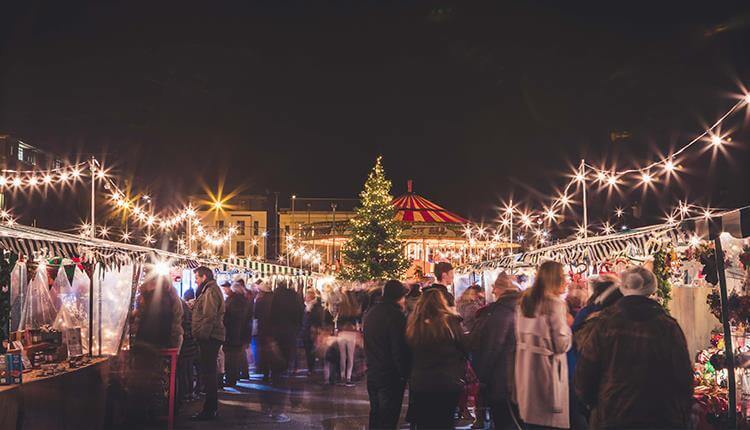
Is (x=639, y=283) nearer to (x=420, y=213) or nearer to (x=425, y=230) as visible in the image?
(x=425, y=230)

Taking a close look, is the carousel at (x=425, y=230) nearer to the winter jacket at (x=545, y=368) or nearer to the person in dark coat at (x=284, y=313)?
the person in dark coat at (x=284, y=313)

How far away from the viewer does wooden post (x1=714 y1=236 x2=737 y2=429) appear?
714cm

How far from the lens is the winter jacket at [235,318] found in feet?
44.1

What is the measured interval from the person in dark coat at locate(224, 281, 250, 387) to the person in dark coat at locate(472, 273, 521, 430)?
781 cm

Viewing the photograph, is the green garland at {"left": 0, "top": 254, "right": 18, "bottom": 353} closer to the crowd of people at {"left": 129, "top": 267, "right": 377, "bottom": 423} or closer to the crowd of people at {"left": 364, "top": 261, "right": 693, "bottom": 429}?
the crowd of people at {"left": 129, "top": 267, "right": 377, "bottom": 423}

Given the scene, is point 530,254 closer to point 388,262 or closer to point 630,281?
point 630,281

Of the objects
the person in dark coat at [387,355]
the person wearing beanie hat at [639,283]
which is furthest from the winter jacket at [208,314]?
the person wearing beanie hat at [639,283]

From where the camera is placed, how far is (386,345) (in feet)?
21.5

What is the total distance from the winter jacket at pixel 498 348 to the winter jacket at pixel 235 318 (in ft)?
25.6

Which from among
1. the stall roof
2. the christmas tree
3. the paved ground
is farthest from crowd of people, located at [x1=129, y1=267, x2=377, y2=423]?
the christmas tree

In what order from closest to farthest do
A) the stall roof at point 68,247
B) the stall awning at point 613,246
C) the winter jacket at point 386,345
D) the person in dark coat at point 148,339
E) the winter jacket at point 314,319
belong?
the winter jacket at point 386,345, the stall roof at point 68,247, the stall awning at point 613,246, the person in dark coat at point 148,339, the winter jacket at point 314,319

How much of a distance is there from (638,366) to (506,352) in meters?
2.13

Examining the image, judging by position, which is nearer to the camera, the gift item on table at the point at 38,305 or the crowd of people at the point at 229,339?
the crowd of people at the point at 229,339

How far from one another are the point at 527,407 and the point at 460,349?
2.75 feet
